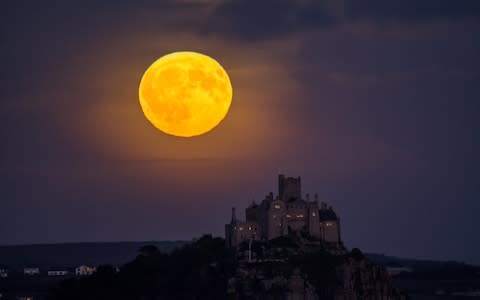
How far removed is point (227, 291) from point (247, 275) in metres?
4.31

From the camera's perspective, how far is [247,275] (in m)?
199

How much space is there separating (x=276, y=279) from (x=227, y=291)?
8.56 m

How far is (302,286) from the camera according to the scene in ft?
656

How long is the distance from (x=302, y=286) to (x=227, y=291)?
1272 centimetres

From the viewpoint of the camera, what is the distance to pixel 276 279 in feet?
649

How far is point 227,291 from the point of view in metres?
199

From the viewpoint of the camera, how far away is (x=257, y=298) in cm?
19775

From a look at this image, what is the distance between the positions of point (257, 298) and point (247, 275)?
4.26 meters

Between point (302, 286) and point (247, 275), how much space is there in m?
9.55

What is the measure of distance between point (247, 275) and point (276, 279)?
5005 mm
